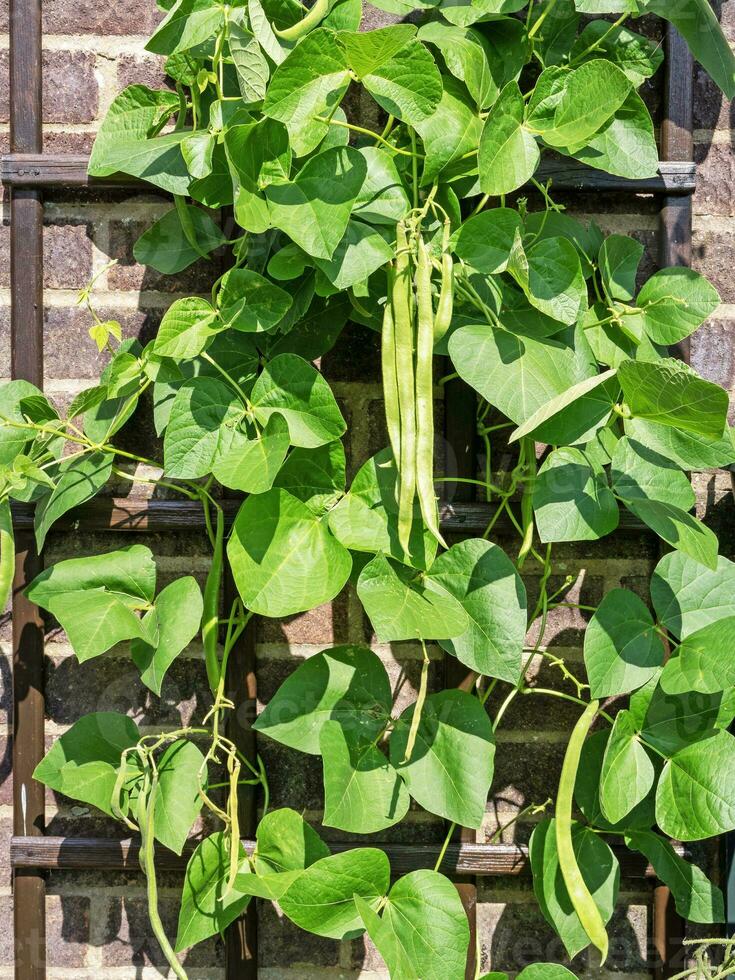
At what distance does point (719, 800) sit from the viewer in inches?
30.8

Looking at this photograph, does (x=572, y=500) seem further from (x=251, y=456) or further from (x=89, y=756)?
(x=89, y=756)

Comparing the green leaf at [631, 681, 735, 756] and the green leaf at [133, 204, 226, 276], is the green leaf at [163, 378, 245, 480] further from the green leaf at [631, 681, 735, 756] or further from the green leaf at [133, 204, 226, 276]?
the green leaf at [631, 681, 735, 756]

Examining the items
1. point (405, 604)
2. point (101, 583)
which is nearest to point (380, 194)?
point (405, 604)

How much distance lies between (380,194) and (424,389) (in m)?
0.19

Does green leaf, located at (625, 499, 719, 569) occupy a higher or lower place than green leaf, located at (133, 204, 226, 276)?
lower

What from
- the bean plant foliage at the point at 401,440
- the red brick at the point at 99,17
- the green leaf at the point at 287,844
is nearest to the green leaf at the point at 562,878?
the bean plant foliage at the point at 401,440

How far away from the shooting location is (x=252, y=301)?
0.79m

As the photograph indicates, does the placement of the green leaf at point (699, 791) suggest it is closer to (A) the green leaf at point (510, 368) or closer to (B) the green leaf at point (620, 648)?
(B) the green leaf at point (620, 648)

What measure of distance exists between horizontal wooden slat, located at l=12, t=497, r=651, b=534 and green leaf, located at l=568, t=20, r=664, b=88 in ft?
1.57

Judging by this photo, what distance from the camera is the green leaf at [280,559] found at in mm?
748

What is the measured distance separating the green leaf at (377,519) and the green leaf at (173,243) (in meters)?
0.32

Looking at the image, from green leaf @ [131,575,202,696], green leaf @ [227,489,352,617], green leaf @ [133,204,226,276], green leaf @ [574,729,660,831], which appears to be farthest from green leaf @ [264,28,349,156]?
green leaf @ [574,729,660,831]

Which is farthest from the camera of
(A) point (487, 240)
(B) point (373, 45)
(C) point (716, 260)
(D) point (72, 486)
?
(C) point (716, 260)

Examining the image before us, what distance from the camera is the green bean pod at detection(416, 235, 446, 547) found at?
2.32 ft
